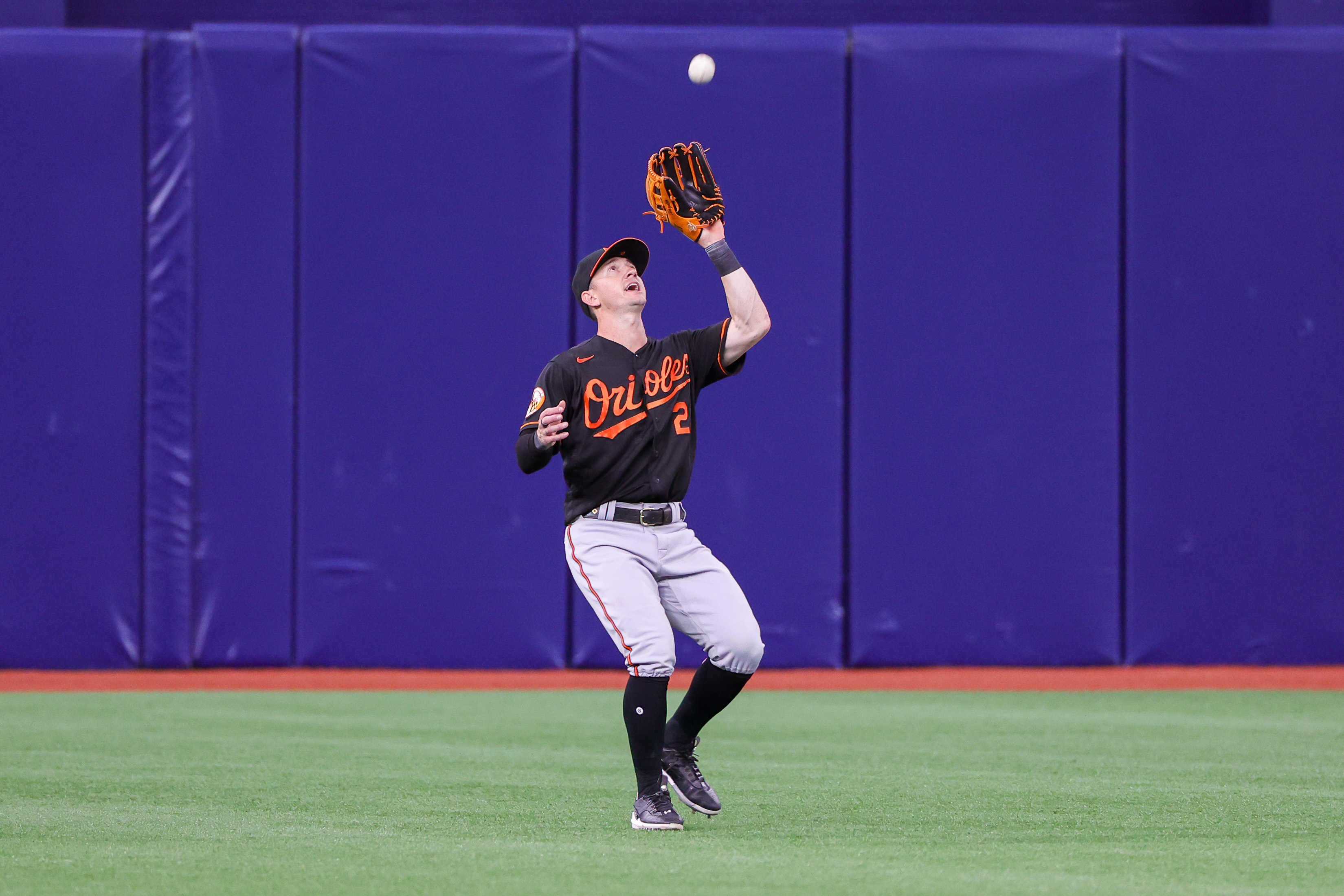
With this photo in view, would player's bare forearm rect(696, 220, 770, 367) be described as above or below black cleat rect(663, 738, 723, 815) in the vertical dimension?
above

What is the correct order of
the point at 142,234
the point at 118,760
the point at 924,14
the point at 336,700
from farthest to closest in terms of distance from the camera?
the point at 924,14 < the point at 142,234 < the point at 336,700 < the point at 118,760

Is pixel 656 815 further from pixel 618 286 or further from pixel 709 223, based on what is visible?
pixel 709 223

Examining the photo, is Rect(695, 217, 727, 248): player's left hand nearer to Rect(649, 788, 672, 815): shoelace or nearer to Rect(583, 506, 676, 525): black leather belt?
Rect(583, 506, 676, 525): black leather belt

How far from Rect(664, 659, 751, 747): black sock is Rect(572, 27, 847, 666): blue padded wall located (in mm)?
4532

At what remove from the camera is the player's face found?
4598mm

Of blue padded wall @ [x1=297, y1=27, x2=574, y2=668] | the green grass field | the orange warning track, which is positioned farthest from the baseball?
the orange warning track

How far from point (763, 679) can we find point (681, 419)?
4615 mm

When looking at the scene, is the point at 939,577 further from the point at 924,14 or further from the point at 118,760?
the point at 118,760

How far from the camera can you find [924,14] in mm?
10742

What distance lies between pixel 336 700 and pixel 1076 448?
4.57 meters

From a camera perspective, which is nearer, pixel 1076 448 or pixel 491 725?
pixel 491 725

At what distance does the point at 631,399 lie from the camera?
451cm

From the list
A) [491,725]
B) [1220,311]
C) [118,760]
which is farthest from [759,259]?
[118,760]

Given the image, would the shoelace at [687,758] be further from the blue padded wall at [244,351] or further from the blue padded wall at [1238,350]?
the blue padded wall at [1238,350]
